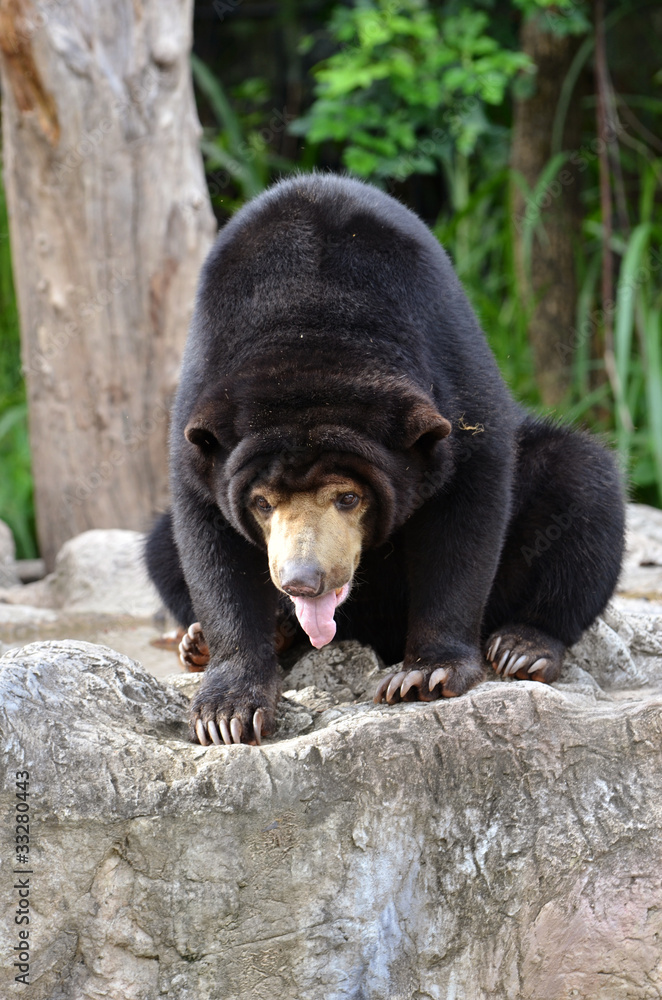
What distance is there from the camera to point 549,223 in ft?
24.2

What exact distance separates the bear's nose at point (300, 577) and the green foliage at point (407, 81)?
188 inches

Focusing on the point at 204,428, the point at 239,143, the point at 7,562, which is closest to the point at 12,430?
the point at 7,562

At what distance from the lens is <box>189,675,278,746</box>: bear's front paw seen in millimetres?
2658

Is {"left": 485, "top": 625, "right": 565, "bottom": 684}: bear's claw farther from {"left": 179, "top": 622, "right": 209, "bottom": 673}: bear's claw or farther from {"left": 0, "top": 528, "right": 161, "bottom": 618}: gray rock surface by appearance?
{"left": 0, "top": 528, "right": 161, "bottom": 618}: gray rock surface

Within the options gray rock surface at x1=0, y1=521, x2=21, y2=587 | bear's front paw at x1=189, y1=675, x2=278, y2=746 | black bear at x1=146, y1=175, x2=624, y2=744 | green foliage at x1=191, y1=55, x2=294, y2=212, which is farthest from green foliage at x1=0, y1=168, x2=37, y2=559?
bear's front paw at x1=189, y1=675, x2=278, y2=746

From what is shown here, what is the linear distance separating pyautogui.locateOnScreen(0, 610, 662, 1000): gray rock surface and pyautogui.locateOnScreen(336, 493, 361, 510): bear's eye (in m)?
0.50

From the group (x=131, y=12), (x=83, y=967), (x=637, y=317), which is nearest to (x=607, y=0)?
(x=637, y=317)

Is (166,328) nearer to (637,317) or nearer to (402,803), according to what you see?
(637,317)

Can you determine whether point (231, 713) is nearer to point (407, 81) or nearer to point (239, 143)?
point (407, 81)

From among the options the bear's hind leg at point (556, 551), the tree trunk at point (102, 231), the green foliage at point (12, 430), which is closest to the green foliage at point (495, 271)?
the tree trunk at point (102, 231)

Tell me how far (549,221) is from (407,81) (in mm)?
1278

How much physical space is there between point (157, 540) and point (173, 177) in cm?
292

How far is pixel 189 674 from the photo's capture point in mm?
3436

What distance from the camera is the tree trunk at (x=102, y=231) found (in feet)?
18.8
